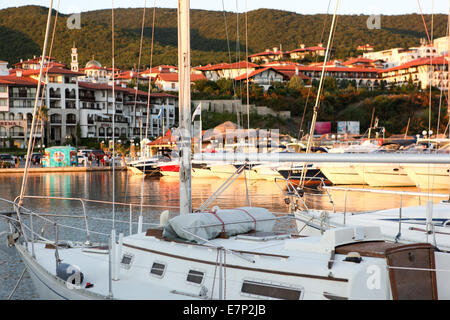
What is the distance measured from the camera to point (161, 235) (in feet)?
30.8

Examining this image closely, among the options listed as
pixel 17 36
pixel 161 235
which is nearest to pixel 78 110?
pixel 161 235

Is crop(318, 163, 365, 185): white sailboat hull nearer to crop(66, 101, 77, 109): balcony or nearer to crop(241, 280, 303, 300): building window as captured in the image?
crop(241, 280, 303, 300): building window

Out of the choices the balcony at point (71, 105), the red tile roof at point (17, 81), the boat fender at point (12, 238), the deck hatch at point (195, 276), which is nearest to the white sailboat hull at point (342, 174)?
the boat fender at point (12, 238)

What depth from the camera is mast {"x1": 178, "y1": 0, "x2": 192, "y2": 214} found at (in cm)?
1085

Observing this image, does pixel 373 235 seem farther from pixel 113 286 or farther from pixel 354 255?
pixel 113 286

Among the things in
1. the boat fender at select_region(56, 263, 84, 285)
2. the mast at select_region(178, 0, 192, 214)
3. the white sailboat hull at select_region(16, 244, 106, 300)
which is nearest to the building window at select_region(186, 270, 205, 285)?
the white sailboat hull at select_region(16, 244, 106, 300)

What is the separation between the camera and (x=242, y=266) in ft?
26.0

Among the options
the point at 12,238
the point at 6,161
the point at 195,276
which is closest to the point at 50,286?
the point at 12,238

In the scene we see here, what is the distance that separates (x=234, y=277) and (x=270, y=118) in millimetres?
89752

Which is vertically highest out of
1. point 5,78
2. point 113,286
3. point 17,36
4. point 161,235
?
point 17,36

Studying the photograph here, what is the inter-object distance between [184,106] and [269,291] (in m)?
4.67

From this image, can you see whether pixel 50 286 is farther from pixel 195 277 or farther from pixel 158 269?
pixel 195 277

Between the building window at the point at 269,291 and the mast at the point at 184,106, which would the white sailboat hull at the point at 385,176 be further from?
the building window at the point at 269,291
